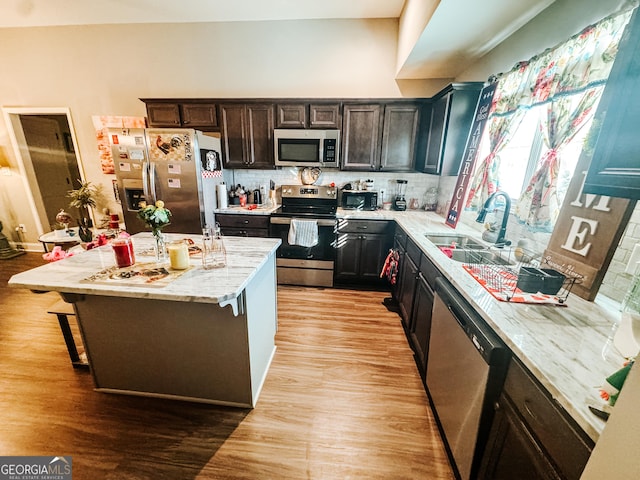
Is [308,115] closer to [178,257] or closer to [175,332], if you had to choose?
[178,257]

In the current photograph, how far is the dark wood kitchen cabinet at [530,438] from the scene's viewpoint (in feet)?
2.29

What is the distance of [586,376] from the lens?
2.60 feet

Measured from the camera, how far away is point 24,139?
13.0 feet

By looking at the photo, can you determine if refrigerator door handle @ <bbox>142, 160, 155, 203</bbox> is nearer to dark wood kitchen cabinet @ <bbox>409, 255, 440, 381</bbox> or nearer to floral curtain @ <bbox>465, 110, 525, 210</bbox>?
dark wood kitchen cabinet @ <bbox>409, 255, 440, 381</bbox>

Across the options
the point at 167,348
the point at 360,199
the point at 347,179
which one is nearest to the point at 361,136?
the point at 347,179

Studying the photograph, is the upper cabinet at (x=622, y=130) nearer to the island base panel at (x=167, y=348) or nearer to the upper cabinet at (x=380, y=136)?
the island base panel at (x=167, y=348)

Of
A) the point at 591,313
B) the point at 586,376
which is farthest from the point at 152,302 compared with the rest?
the point at 591,313

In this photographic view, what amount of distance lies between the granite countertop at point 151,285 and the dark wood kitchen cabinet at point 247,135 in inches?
79.9

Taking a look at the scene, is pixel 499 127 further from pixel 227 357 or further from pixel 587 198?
pixel 227 357

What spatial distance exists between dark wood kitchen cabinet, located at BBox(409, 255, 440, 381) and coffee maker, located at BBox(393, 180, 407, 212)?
153 centimetres

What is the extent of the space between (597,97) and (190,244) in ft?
8.35

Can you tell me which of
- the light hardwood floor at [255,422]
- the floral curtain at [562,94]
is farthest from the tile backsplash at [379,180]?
the light hardwood floor at [255,422]

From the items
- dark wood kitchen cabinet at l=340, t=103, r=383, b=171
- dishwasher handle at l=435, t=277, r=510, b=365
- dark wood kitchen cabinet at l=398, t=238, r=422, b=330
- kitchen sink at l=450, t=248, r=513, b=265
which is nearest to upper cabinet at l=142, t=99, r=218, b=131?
dark wood kitchen cabinet at l=340, t=103, r=383, b=171

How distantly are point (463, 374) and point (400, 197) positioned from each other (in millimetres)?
2624
